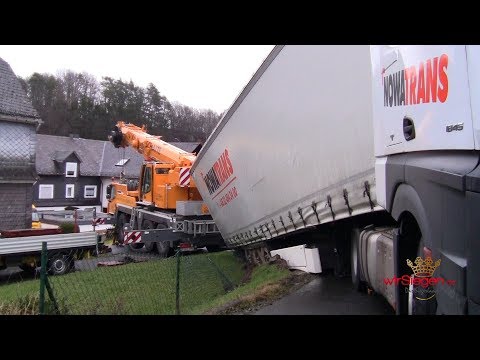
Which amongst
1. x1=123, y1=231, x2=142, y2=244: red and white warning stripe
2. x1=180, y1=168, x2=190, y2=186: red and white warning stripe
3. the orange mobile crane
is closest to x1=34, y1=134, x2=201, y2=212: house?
the orange mobile crane

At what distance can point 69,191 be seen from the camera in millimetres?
42031

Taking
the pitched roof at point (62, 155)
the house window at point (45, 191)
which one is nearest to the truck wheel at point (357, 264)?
the house window at point (45, 191)

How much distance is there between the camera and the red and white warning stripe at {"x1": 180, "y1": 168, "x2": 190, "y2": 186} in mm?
15401

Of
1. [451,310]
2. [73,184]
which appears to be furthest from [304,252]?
[73,184]

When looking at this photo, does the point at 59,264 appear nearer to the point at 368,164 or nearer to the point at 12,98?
the point at 12,98

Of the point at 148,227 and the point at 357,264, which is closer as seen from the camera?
the point at 357,264

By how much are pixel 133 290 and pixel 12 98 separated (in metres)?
16.0

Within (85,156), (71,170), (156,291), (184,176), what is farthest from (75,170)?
(156,291)

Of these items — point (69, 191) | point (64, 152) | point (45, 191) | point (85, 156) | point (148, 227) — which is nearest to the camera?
point (148, 227)

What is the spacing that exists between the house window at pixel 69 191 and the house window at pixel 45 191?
138 cm

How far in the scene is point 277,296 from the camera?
289 inches

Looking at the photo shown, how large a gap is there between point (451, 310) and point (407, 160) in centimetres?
140

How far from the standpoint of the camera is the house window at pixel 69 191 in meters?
41.8
